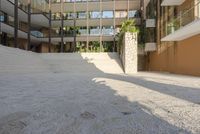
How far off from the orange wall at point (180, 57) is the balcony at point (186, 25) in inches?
28.1

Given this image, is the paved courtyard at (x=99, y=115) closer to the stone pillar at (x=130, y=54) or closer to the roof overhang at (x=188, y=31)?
the roof overhang at (x=188, y=31)

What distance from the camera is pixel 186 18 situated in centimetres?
2134

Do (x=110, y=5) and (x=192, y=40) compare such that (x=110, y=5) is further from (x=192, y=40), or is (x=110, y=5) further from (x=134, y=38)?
(x=192, y=40)

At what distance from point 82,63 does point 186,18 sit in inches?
452

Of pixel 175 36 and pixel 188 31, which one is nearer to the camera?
pixel 188 31

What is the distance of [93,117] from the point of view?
577 centimetres

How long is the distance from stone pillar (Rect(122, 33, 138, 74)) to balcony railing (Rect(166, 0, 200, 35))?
10.4 feet

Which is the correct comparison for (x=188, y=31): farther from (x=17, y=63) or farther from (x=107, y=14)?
(x=107, y=14)

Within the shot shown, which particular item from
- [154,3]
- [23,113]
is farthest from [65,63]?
[23,113]

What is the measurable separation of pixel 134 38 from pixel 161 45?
22.8ft

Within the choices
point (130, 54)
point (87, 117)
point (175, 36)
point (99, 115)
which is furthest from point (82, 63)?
point (87, 117)

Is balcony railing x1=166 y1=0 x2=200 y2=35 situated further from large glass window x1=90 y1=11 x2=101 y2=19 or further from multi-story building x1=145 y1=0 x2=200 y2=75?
large glass window x1=90 y1=11 x2=101 y2=19

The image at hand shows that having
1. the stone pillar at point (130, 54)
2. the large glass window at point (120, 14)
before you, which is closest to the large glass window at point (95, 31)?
the large glass window at point (120, 14)

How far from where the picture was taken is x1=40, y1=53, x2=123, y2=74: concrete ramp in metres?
26.8
